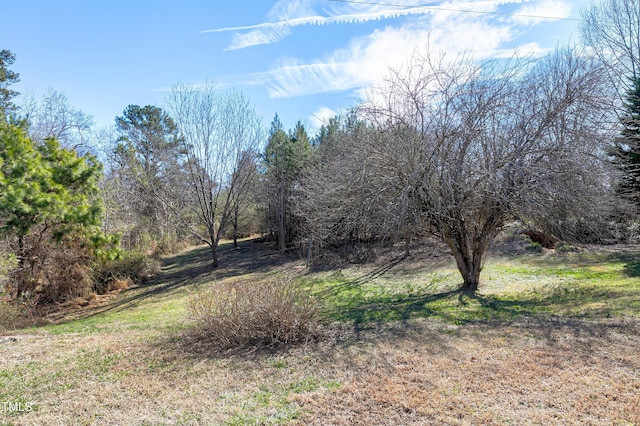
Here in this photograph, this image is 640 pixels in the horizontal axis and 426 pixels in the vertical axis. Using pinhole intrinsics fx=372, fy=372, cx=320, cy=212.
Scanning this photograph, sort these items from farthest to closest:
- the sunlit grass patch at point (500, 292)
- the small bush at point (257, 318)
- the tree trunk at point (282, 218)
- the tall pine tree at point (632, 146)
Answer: the tree trunk at point (282, 218) < the tall pine tree at point (632, 146) < the sunlit grass patch at point (500, 292) < the small bush at point (257, 318)

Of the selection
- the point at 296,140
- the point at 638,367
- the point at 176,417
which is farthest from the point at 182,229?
the point at 638,367

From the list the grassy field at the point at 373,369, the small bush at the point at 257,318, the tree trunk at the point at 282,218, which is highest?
the tree trunk at the point at 282,218

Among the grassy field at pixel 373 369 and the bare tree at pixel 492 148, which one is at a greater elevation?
the bare tree at pixel 492 148

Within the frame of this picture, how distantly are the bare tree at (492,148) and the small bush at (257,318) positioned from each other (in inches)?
104

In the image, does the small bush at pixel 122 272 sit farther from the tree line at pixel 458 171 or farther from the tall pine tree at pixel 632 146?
the tall pine tree at pixel 632 146

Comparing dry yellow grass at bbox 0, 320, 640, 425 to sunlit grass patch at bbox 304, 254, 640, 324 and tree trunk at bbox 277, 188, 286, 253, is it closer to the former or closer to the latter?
sunlit grass patch at bbox 304, 254, 640, 324

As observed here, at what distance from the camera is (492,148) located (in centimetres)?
728

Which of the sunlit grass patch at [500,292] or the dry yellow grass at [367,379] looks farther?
the sunlit grass patch at [500,292]

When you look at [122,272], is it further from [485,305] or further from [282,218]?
[485,305]

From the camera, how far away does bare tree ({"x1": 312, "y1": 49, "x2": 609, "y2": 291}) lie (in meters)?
6.91

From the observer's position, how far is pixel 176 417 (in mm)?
3367

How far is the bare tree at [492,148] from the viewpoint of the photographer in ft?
22.7

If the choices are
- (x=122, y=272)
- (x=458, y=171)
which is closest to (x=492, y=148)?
(x=458, y=171)

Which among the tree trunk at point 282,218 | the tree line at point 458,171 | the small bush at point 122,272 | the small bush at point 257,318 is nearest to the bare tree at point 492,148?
the tree line at point 458,171
